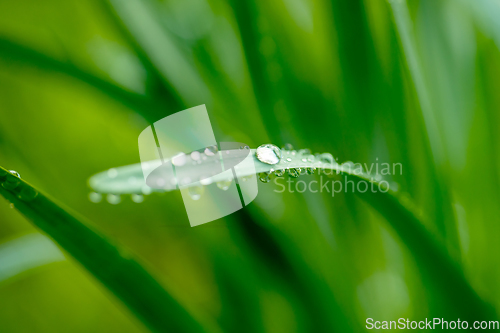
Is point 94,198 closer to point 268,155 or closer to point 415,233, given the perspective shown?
point 268,155

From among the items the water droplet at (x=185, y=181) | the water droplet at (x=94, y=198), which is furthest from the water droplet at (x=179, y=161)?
the water droplet at (x=94, y=198)

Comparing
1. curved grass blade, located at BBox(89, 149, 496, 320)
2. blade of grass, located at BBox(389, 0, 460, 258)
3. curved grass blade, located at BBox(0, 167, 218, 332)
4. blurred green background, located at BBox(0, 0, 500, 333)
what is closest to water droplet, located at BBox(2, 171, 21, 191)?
curved grass blade, located at BBox(0, 167, 218, 332)

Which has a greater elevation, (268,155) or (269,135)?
(269,135)

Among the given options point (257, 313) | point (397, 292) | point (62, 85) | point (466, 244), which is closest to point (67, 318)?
point (257, 313)

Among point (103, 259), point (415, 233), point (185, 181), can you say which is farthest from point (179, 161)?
point (415, 233)

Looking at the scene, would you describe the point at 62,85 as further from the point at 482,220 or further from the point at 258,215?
the point at 482,220

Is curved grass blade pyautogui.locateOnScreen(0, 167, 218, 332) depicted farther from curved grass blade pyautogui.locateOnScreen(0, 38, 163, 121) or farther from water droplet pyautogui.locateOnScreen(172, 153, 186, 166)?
curved grass blade pyautogui.locateOnScreen(0, 38, 163, 121)

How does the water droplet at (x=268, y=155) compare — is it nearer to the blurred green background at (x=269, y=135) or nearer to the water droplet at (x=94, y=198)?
the blurred green background at (x=269, y=135)
